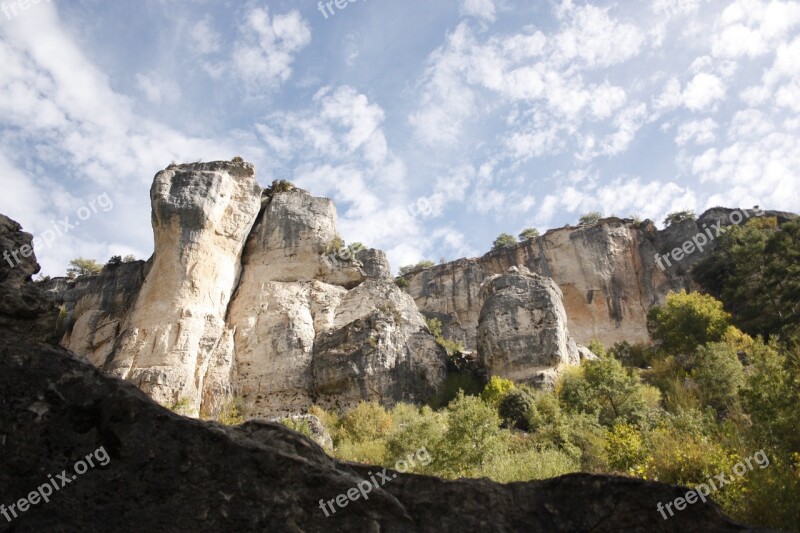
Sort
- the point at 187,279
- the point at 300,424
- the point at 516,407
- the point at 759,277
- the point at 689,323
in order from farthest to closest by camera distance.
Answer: the point at 689,323
the point at 759,277
the point at 187,279
the point at 516,407
the point at 300,424

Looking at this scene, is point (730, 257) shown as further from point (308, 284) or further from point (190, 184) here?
point (190, 184)

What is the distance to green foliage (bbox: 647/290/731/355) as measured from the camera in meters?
37.4

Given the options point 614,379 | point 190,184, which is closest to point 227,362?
point 190,184

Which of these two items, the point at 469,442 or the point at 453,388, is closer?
the point at 469,442

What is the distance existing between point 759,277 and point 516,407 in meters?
18.9

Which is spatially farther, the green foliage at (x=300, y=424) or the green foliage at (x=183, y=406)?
the green foliage at (x=183, y=406)

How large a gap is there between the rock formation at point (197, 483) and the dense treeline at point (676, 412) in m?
7.88

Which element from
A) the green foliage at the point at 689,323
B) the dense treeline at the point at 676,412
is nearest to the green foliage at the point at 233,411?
the dense treeline at the point at 676,412

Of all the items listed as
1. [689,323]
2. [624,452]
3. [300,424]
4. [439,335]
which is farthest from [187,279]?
[689,323]

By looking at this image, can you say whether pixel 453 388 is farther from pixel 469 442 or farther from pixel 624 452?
pixel 624 452

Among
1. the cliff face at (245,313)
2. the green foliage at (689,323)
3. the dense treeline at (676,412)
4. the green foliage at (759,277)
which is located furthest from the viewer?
the green foliage at (689,323)

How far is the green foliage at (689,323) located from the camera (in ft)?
123

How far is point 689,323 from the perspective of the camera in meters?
39.1

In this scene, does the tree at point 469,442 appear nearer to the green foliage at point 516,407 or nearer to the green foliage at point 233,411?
the green foliage at point 516,407
